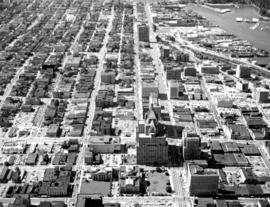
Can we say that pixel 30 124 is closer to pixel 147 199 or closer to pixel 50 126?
pixel 50 126

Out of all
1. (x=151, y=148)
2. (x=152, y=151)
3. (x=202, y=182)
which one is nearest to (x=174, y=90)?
(x=152, y=151)

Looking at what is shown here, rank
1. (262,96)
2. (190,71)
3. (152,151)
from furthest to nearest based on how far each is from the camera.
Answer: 1. (190,71)
2. (262,96)
3. (152,151)

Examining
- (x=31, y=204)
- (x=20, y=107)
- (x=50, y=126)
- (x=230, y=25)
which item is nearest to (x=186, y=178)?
(x=31, y=204)

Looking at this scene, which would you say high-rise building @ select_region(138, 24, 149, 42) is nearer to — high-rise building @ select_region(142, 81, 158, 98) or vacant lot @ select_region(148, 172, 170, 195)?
high-rise building @ select_region(142, 81, 158, 98)

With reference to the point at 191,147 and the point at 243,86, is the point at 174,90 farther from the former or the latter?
the point at 191,147

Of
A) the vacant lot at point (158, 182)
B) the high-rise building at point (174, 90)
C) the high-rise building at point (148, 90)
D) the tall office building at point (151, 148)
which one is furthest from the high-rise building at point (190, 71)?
the vacant lot at point (158, 182)

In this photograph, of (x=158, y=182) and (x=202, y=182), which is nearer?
(x=202, y=182)
